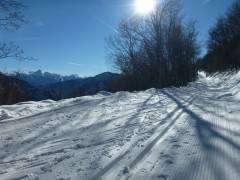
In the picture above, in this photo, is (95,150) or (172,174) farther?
(95,150)

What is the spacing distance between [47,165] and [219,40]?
166ft

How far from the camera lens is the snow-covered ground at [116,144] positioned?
13.8 ft

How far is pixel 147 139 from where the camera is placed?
5.92m

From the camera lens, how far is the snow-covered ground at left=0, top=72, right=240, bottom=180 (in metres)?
4.19

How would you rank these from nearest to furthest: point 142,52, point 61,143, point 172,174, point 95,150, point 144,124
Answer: point 172,174 → point 95,150 → point 61,143 → point 144,124 → point 142,52

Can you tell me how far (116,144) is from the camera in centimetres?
560

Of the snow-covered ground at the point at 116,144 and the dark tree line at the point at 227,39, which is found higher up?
the dark tree line at the point at 227,39

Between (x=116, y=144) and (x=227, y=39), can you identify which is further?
(x=227, y=39)

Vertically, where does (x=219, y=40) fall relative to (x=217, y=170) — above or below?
above

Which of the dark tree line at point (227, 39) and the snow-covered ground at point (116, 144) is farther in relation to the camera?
the dark tree line at point (227, 39)

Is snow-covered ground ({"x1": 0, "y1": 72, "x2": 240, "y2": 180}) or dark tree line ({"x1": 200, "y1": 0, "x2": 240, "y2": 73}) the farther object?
dark tree line ({"x1": 200, "y1": 0, "x2": 240, "y2": 73})

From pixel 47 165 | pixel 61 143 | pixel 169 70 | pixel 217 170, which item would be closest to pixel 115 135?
pixel 61 143

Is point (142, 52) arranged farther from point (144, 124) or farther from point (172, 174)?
point (172, 174)

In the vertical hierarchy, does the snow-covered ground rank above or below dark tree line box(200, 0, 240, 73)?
below
